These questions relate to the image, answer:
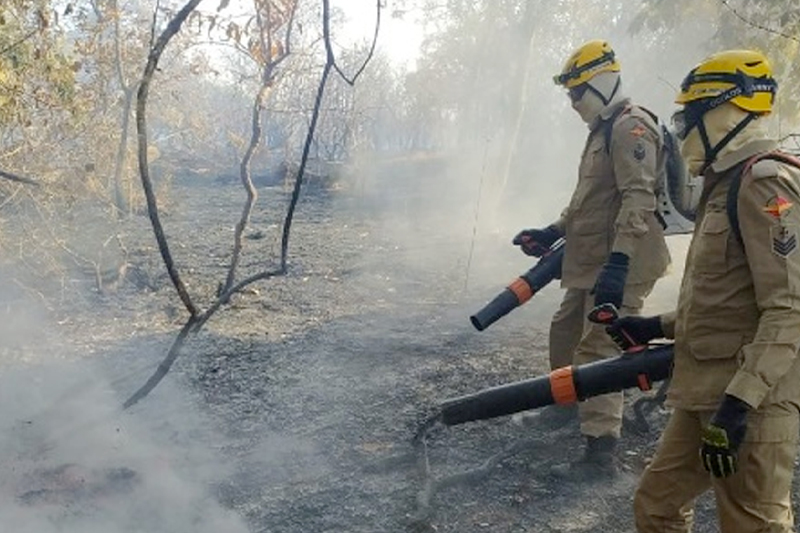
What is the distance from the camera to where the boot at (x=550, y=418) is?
179 inches

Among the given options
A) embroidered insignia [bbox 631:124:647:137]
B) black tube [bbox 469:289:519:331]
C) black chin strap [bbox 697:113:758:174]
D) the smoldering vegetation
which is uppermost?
embroidered insignia [bbox 631:124:647:137]

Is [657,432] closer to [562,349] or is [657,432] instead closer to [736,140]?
[562,349]

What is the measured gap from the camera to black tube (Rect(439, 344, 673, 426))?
9.35ft

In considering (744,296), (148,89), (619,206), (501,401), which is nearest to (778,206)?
(744,296)

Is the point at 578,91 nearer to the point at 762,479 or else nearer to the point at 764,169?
the point at 764,169

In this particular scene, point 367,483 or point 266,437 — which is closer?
point 367,483

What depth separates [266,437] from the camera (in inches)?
171

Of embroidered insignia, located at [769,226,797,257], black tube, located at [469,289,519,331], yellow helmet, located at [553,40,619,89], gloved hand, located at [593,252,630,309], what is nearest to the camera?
embroidered insignia, located at [769,226,797,257]

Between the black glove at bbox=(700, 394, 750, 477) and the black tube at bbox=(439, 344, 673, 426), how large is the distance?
550 millimetres

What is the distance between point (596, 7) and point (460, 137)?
1721cm

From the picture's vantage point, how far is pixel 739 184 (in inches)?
93.2

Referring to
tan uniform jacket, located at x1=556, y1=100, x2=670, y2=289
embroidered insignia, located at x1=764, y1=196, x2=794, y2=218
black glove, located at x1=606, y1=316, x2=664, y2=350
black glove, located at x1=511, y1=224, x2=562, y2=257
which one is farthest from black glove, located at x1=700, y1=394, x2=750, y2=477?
black glove, located at x1=511, y1=224, x2=562, y2=257

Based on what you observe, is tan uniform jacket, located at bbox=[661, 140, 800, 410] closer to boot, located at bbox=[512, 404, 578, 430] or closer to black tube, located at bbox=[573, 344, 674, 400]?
black tube, located at bbox=[573, 344, 674, 400]

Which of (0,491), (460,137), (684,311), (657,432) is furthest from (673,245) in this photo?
(460,137)
